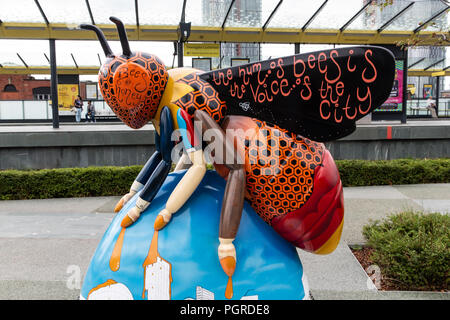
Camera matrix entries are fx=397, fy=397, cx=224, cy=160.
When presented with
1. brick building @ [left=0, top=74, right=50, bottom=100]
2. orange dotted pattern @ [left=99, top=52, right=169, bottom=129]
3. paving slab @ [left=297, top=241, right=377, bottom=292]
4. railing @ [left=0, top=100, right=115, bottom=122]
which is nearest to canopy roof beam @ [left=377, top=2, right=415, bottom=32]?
paving slab @ [left=297, top=241, right=377, bottom=292]

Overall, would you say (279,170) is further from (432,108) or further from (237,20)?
(432,108)

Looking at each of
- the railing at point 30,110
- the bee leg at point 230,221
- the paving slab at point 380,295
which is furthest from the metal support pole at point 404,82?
the railing at point 30,110

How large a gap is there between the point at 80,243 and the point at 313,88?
4550 millimetres

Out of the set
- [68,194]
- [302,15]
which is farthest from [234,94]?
[302,15]

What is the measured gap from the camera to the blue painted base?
186cm

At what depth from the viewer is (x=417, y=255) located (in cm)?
388

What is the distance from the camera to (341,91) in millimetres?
1800

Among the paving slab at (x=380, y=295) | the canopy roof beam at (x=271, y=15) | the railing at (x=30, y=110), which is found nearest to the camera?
the paving slab at (x=380, y=295)

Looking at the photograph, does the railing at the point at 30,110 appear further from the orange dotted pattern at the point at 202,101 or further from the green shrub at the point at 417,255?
the orange dotted pattern at the point at 202,101

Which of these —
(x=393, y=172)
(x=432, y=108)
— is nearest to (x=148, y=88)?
(x=393, y=172)

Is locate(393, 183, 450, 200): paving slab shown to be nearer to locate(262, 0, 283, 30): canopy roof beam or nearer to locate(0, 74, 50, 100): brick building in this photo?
locate(262, 0, 283, 30): canopy roof beam

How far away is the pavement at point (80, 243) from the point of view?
388 cm

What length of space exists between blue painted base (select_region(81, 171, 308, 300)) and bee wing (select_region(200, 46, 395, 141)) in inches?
19.7

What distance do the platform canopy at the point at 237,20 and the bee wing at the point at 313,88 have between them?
905cm
